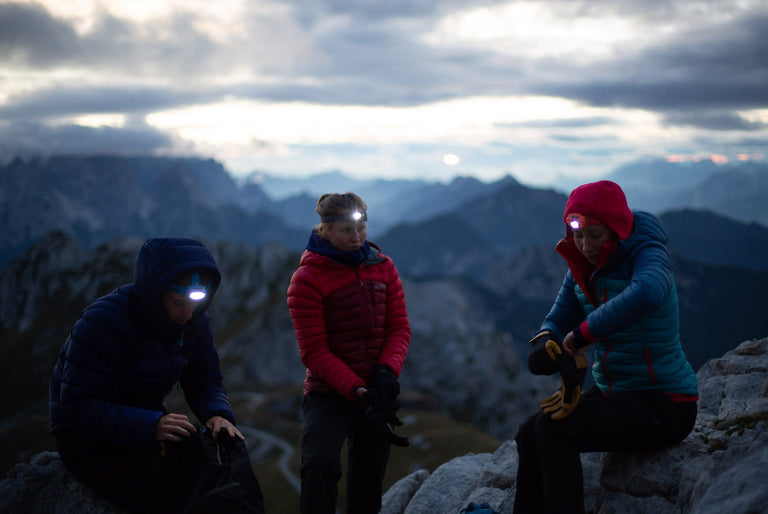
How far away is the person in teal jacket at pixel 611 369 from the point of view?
6.92 meters

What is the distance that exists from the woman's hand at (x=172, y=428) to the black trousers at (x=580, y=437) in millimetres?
4786

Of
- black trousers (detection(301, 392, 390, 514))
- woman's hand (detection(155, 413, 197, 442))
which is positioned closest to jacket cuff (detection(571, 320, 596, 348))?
black trousers (detection(301, 392, 390, 514))

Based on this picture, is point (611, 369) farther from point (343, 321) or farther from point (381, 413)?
point (343, 321)

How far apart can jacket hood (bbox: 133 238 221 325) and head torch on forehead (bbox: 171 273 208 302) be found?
10 cm

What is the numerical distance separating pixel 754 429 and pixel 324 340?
672 cm

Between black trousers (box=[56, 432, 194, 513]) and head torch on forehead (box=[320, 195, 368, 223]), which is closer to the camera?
black trousers (box=[56, 432, 194, 513])

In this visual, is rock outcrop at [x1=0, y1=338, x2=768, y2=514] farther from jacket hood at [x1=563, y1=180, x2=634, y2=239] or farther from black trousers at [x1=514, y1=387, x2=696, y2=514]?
jacket hood at [x1=563, y1=180, x2=634, y2=239]

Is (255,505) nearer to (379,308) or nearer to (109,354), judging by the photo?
(109,354)

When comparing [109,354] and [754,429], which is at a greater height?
[109,354]

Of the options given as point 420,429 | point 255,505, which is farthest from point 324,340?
point 420,429

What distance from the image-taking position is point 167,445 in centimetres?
701

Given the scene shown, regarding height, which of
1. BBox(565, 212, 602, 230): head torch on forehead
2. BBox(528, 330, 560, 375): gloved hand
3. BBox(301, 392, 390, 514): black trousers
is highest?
BBox(565, 212, 602, 230): head torch on forehead

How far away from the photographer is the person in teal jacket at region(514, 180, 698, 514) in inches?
272

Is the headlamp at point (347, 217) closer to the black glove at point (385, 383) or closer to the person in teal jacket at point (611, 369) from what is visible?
the black glove at point (385, 383)
